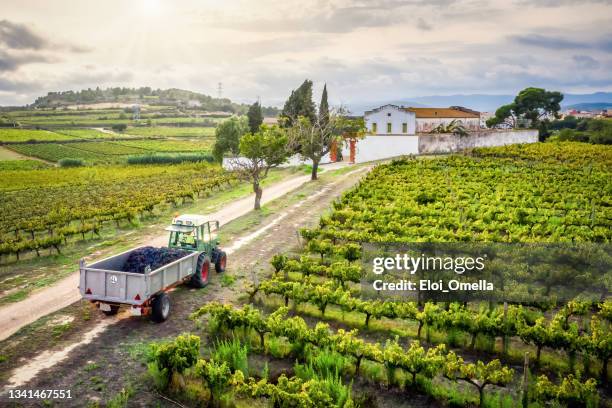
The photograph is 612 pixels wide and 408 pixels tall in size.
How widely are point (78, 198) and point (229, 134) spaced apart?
24559 mm

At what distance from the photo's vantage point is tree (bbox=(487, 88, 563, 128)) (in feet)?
315

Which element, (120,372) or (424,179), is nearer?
(120,372)

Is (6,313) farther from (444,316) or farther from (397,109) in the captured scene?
(397,109)

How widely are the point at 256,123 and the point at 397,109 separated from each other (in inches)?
805

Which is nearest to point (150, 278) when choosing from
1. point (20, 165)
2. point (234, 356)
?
point (234, 356)

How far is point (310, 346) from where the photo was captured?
1334 cm

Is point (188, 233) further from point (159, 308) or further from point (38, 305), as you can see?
point (38, 305)

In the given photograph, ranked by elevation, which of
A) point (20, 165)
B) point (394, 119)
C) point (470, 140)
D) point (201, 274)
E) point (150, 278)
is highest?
point (394, 119)

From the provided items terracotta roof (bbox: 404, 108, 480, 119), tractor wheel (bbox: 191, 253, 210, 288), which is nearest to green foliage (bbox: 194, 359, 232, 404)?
tractor wheel (bbox: 191, 253, 210, 288)

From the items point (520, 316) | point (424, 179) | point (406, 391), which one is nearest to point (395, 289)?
point (520, 316)

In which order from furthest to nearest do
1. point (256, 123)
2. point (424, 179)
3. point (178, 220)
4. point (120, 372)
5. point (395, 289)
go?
point (256, 123), point (424, 179), point (178, 220), point (395, 289), point (120, 372)

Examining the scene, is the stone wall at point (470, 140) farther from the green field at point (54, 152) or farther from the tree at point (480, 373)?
the tree at point (480, 373)

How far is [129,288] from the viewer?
1462cm

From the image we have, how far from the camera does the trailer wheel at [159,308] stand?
1546 cm
